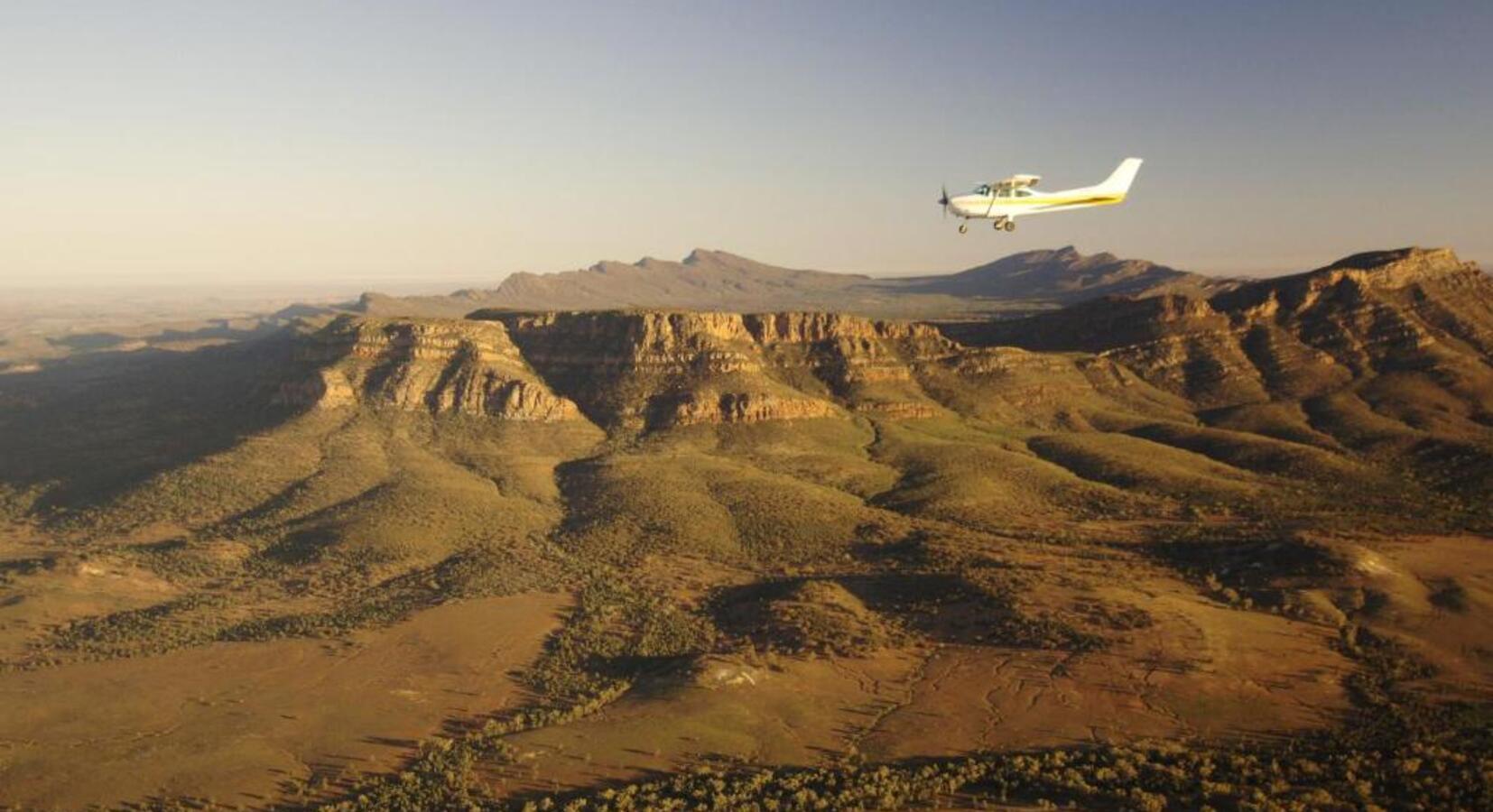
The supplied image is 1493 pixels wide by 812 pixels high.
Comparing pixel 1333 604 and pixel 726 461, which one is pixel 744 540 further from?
pixel 1333 604

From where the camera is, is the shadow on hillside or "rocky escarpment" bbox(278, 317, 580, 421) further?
"rocky escarpment" bbox(278, 317, 580, 421)

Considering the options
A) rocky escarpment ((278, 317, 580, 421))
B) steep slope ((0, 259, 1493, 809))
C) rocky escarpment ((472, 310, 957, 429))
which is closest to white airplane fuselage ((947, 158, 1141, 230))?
steep slope ((0, 259, 1493, 809))

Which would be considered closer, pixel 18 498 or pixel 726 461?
pixel 18 498

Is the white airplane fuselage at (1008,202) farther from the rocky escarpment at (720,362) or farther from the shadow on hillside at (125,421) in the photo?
the shadow on hillside at (125,421)

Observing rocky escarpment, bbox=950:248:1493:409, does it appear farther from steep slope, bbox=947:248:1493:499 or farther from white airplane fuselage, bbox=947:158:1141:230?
white airplane fuselage, bbox=947:158:1141:230

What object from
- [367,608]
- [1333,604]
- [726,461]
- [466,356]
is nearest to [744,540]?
[726,461]

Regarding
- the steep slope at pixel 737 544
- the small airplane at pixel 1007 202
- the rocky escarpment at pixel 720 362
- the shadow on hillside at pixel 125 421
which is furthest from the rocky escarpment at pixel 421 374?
the small airplane at pixel 1007 202
